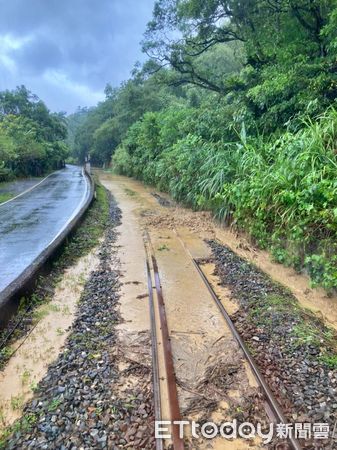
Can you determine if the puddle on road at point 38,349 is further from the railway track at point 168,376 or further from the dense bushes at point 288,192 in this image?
the dense bushes at point 288,192

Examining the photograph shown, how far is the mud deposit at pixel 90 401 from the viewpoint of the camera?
8.48 ft

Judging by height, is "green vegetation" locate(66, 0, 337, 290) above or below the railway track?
above

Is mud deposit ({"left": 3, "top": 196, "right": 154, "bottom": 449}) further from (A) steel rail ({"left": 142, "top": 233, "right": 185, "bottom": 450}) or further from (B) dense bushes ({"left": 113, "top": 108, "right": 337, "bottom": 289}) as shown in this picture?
(B) dense bushes ({"left": 113, "top": 108, "right": 337, "bottom": 289})

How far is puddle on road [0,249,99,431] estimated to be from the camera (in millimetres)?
3086

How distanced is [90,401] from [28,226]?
23.8 ft

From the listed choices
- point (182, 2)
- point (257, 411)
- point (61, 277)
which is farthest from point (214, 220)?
point (182, 2)

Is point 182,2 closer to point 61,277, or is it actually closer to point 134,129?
point 61,277

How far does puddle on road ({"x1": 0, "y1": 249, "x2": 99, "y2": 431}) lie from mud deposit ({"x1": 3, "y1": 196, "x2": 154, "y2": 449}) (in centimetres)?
13

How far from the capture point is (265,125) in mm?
9086

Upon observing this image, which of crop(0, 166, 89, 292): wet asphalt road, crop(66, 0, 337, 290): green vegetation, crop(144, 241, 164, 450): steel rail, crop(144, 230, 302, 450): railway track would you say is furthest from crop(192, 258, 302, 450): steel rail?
crop(0, 166, 89, 292): wet asphalt road

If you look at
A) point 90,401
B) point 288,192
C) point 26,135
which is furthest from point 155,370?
point 26,135

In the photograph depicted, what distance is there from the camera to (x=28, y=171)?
28234 mm

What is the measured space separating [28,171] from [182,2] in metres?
21.5

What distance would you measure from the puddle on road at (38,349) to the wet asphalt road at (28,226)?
94 centimetres
